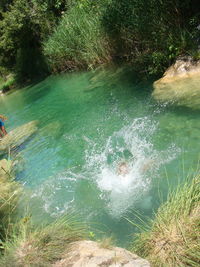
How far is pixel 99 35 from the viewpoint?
14352 millimetres

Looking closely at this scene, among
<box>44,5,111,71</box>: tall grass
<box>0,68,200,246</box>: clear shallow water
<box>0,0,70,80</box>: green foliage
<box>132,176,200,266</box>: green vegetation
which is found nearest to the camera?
<box>132,176,200,266</box>: green vegetation

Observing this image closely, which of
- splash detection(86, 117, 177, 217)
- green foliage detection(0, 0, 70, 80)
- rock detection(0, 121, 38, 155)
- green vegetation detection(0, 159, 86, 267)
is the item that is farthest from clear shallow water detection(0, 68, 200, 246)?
green foliage detection(0, 0, 70, 80)

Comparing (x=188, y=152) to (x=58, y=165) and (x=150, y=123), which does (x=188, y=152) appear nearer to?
(x=150, y=123)

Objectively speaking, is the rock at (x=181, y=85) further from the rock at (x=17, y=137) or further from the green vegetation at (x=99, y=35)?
the rock at (x=17, y=137)

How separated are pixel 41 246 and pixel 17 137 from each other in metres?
7.29

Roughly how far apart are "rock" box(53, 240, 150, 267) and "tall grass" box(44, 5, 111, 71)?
38.9 feet

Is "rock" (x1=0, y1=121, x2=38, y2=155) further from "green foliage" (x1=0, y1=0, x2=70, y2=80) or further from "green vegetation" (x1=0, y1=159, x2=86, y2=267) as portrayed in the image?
"green foliage" (x1=0, y1=0, x2=70, y2=80)

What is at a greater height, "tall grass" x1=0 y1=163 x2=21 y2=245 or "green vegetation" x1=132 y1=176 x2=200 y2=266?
"tall grass" x1=0 y1=163 x2=21 y2=245

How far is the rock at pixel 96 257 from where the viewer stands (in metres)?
3.16

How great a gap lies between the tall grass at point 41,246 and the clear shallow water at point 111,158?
0.92 m

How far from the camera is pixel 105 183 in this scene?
5879mm

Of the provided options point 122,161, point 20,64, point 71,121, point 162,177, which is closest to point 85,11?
point 71,121

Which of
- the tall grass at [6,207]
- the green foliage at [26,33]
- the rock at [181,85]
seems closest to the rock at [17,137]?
the tall grass at [6,207]

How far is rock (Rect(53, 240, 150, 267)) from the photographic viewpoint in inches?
124
